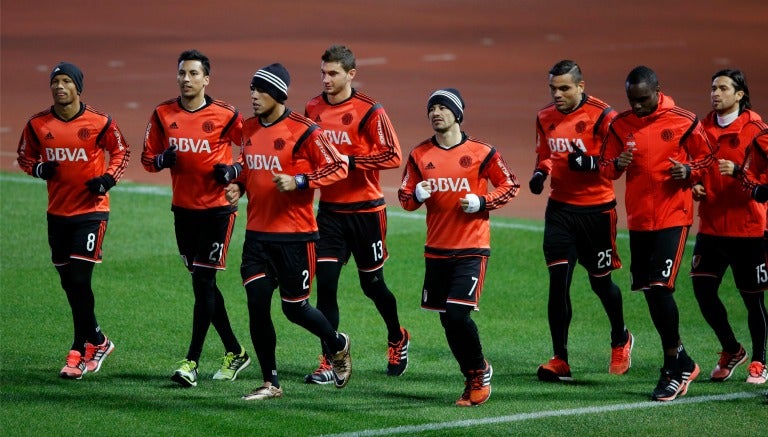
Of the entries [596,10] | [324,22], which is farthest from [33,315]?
[596,10]

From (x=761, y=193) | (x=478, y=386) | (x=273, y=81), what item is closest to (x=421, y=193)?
(x=273, y=81)

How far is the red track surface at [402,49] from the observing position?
27547 mm

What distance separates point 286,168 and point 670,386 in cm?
338

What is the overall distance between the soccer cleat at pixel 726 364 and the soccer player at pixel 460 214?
2.11 m

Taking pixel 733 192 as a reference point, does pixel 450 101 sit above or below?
above

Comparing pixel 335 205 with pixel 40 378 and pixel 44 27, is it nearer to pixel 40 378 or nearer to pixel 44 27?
pixel 40 378

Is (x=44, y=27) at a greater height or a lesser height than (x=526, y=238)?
greater

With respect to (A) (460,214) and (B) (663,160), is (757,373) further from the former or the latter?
(A) (460,214)

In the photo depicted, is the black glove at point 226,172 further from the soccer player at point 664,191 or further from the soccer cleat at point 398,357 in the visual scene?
the soccer player at point 664,191

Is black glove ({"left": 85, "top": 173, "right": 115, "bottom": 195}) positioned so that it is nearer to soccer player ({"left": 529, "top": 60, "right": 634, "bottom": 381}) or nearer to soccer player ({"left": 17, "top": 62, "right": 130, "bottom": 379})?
soccer player ({"left": 17, "top": 62, "right": 130, "bottom": 379})

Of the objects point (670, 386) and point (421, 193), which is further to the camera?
point (670, 386)

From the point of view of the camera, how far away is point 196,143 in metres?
11.5

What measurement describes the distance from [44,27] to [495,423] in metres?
27.0

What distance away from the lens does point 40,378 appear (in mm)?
11523
